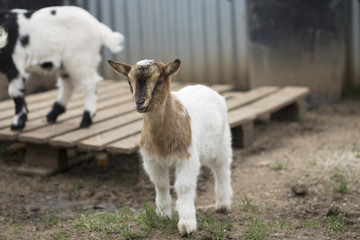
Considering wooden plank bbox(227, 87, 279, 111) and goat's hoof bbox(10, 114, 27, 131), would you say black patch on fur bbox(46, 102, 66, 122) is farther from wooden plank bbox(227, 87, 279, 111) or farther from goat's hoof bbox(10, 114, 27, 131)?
wooden plank bbox(227, 87, 279, 111)

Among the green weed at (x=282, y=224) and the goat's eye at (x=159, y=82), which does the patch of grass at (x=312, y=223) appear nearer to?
the green weed at (x=282, y=224)

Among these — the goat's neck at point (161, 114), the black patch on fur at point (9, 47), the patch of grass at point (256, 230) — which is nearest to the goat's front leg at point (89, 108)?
the black patch on fur at point (9, 47)

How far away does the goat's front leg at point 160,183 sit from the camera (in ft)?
12.2

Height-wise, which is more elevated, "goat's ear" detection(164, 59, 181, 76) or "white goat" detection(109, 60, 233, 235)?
"goat's ear" detection(164, 59, 181, 76)

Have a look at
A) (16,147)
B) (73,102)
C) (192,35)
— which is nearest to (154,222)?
(16,147)

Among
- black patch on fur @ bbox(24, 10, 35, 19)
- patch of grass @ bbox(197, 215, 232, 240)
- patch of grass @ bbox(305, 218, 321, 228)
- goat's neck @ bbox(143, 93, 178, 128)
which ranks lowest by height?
patch of grass @ bbox(305, 218, 321, 228)

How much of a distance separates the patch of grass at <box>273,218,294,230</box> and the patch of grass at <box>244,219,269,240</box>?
0.08 m

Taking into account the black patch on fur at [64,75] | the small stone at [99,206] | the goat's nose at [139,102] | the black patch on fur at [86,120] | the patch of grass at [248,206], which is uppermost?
the goat's nose at [139,102]

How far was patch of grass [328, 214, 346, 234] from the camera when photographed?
147 inches

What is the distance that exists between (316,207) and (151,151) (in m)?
1.48

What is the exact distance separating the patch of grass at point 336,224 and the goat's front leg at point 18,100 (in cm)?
306

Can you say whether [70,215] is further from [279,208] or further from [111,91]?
[111,91]

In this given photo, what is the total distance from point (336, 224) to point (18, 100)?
10.5ft

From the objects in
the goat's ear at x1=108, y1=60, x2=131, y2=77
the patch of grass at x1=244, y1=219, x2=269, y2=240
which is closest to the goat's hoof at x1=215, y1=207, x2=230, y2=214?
the patch of grass at x1=244, y1=219, x2=269, y2=240
